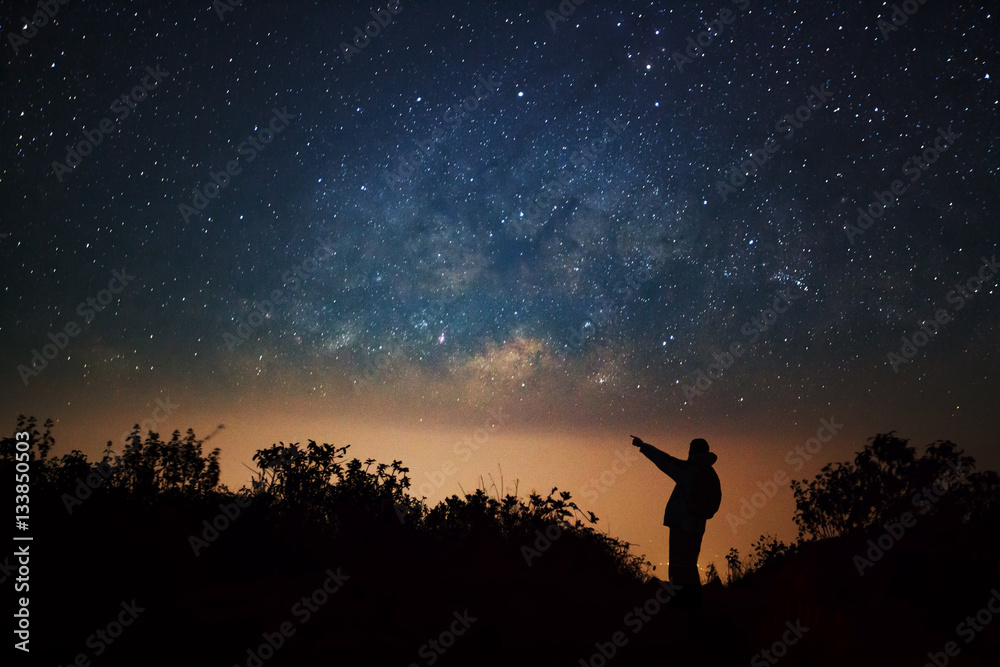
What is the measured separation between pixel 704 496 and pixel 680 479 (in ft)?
1.03

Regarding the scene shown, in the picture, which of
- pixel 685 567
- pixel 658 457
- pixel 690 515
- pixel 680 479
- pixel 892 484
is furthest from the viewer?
pixel 892 484

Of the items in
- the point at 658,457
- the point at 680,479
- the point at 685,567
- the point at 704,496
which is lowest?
the point at 685,567

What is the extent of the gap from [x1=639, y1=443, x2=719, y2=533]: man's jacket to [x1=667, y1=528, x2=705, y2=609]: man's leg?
0.10 meters

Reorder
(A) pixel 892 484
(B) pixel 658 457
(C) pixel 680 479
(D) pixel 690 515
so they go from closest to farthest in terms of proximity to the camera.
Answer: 1. (D) pixel 690 515
2. (C) pixel 680 479
3. (B) pixel 658 457
4. (A) pixel 892 484

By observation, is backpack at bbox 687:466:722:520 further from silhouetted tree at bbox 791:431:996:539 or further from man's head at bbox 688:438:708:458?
silhouetted tree at bbox 791:431:996:539

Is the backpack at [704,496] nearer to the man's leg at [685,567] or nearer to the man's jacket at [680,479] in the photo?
the man's jacket at [680,479]

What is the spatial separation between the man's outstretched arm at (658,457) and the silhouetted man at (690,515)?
0.19ft

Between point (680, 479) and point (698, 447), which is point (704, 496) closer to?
point (680, 479)

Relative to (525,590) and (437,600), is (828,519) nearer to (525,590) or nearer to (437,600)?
(525,590)

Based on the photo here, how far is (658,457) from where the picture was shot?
22.1 feet

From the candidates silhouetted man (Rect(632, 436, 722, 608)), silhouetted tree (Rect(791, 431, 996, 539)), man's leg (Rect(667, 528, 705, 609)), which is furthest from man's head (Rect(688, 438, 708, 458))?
silhouetted tree (Rect(791, 431, 996, 539))

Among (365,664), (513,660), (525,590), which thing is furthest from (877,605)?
(365,664)

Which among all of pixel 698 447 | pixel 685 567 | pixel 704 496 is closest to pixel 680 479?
pixel 704 496

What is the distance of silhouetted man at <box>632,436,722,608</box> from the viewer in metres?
6.22
